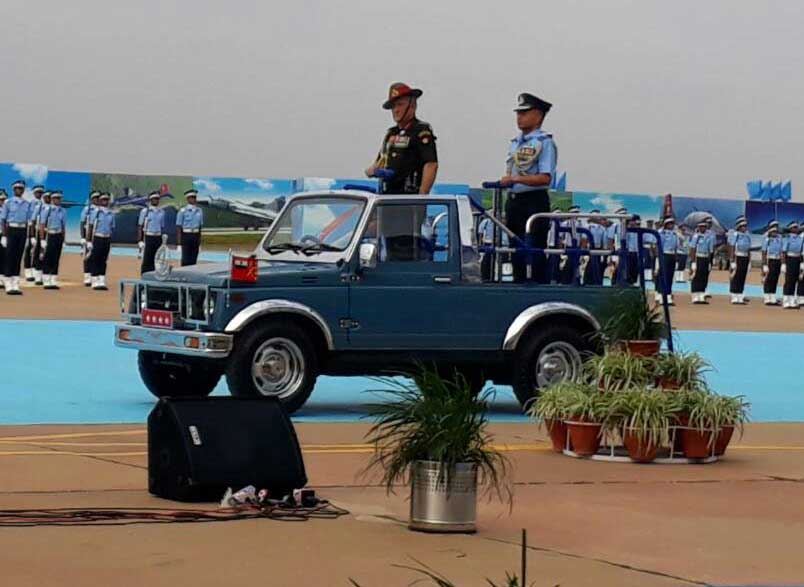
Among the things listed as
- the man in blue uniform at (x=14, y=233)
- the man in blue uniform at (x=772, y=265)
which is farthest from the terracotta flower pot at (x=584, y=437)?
the man in blue uniform at (x=772, y=265)

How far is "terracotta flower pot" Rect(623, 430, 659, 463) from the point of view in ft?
37.3

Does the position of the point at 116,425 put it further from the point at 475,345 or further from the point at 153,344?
the point at 475,345

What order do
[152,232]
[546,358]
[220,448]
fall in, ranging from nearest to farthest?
1. [220,448]
2. [546,358]
3. [152,232]

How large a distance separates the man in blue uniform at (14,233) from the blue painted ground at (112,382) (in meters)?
8.16

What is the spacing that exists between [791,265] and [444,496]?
33.1 metres

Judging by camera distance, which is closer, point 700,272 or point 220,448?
point 220,448

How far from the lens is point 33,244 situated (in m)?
36.8

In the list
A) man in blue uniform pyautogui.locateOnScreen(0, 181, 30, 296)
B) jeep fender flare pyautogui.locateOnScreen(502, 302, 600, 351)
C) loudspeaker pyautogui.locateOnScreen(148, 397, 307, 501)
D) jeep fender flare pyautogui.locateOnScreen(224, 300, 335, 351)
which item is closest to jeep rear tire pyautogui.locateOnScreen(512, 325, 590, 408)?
jeep fender flare pyautogui.locateOnScreen(502, 302, 600, 351)

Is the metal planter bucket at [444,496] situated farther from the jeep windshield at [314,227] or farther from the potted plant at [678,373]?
the jeep windshield at [314,227]

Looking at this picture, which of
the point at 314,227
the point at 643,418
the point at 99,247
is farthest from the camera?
the point at 99,247

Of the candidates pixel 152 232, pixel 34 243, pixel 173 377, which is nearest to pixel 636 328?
pixel 173 377

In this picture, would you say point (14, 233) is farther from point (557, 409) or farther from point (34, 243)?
point (557, 409)

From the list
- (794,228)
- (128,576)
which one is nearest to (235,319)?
(128,576)

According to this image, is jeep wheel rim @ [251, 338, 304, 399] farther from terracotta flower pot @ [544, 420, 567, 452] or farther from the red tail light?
terracotta flower pot @ [544, 420, 567, 452]
